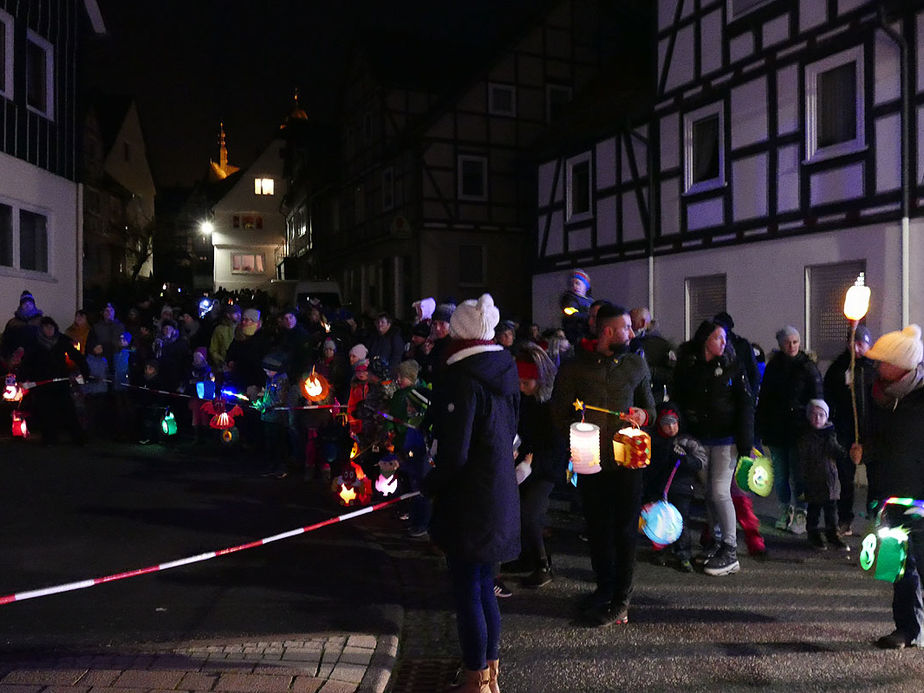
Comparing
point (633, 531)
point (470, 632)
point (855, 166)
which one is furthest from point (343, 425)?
point (855, 166)

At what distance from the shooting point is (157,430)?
14.1m

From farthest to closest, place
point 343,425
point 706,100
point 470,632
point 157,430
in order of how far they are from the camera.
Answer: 1. point 706,100
2. point 157,430
3. point 343,425
4. point 470,632

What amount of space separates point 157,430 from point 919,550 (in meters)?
11.6

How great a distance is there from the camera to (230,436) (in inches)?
506

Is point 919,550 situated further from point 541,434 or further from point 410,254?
point 410,254

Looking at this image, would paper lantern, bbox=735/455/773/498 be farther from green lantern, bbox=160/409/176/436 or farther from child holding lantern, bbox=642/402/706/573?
green lantern, bbox=160/409/176/436

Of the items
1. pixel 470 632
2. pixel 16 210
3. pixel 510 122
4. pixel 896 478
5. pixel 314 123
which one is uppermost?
pixel 314 123

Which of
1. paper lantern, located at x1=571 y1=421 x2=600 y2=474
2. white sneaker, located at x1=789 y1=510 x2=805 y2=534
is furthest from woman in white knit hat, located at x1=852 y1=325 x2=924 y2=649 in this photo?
white sneaker, located at x1=789 y1=510 x2=805 y2=534

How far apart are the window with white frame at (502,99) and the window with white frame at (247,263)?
31207 mm

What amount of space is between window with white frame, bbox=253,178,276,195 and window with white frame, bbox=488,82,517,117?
2907 centimetres

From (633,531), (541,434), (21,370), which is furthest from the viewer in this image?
(21,370)

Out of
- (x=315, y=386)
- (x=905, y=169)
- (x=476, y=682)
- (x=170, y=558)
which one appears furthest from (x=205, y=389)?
(x=905, y=169)

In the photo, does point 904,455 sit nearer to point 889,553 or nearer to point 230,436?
point 889,553

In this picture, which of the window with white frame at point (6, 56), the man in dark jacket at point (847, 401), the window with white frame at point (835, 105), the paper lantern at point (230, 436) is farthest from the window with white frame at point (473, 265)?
the man in dark jacket at point (847, 401)
